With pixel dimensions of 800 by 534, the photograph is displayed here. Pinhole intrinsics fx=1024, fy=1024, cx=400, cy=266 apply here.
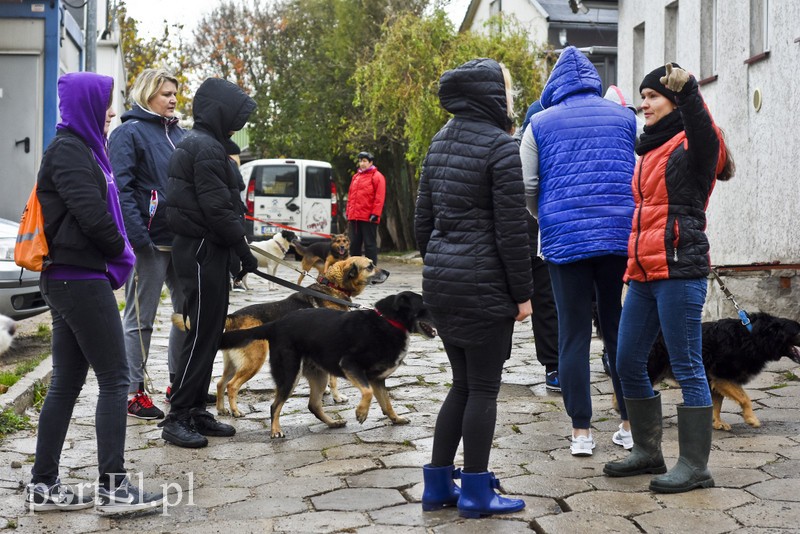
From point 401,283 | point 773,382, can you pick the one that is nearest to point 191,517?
point 773,382

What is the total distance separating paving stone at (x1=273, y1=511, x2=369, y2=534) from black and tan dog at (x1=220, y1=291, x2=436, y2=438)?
5.88ft

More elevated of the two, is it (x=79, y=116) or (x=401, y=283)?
(x=79, y=116)

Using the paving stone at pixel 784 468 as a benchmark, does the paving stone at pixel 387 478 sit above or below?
below

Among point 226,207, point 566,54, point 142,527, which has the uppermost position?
point 566,54

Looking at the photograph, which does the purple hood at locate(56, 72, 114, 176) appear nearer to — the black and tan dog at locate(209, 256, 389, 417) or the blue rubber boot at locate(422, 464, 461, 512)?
the blue rubber boot at locate(422, 464, 461, 512)

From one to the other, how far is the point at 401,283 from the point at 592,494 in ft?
42.4

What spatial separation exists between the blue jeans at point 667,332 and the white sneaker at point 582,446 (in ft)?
1.75

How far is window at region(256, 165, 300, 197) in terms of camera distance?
26.6m

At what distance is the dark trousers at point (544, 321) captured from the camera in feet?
25.2

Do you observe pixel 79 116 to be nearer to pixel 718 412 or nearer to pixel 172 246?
pixel 172 246

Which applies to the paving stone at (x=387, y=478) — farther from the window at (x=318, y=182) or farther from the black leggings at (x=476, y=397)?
the window at (x=318, y=182)

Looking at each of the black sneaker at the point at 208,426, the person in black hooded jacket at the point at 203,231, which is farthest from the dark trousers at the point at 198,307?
the black sneaker at the point at 208,426

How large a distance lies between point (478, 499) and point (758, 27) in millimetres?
9329

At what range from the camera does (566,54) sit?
5.52 m
